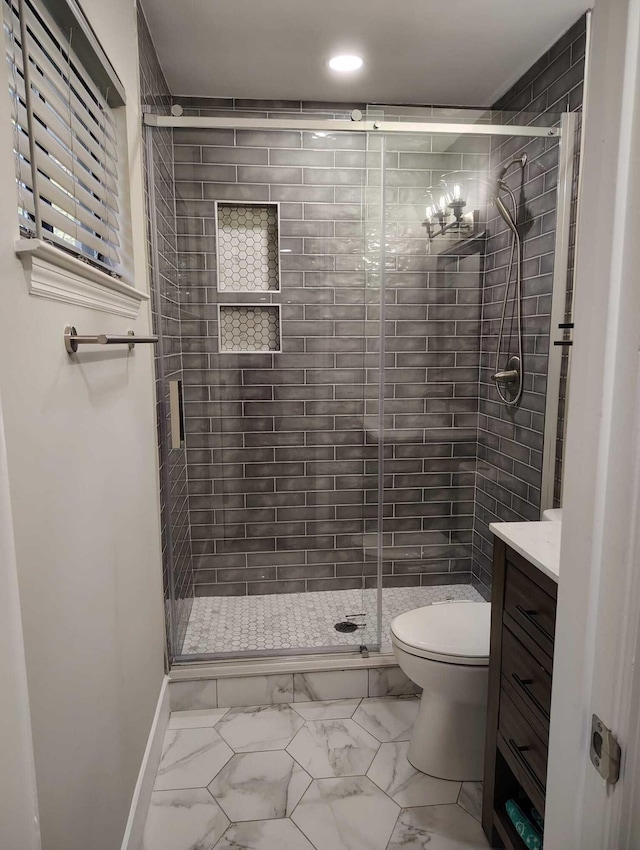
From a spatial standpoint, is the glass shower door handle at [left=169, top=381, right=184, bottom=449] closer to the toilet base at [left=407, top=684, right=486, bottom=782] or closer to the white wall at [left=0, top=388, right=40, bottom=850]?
the toilet base at [left=407, top=684, right=486, bottom=782]

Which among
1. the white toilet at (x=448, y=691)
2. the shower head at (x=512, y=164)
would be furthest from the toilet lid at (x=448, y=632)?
the shower head at (x=512, y=164)

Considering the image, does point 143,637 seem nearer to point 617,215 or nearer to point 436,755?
point 436,755

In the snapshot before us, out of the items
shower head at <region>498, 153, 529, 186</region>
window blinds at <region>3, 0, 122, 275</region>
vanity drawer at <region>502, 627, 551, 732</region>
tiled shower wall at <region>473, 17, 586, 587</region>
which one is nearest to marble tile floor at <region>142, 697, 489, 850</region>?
vanity drawer at <region>502, 627, 551, 732</region>

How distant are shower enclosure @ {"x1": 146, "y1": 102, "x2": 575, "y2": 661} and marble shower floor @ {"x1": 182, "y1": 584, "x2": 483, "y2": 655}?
0.4 inches

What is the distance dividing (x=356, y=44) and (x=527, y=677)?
7.75 feet

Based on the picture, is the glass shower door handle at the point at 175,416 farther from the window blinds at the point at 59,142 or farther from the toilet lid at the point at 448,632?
the toilet lid at the point at 448,632

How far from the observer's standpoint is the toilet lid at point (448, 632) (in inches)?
66.6

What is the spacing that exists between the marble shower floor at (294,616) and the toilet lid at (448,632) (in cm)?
44

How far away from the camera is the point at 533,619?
124 centimetres

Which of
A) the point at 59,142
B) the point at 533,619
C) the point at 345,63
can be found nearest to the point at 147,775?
the point at 533,619

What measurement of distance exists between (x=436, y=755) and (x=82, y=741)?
4.02ft

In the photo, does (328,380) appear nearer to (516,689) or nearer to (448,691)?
(448,691)

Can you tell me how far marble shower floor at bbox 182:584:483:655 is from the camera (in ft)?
7.67

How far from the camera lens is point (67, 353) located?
1023mm
